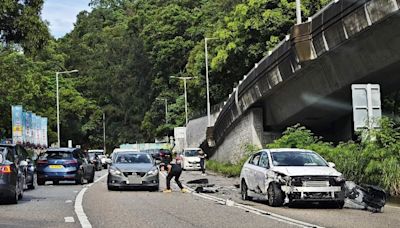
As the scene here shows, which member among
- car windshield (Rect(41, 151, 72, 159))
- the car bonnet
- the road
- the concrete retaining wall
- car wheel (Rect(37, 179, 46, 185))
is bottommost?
the road

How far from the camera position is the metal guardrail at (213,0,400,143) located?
23.8 m

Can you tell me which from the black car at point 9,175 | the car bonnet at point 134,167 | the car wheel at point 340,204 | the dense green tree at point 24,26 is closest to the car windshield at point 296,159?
the car wheel at point 340,204

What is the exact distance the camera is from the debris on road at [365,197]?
16203 mm

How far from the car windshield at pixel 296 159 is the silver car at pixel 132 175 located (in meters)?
6.87

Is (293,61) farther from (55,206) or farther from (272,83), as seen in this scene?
(55,206)

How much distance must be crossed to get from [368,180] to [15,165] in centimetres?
1034

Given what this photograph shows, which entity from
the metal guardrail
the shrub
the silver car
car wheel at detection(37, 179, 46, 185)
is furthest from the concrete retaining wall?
the shrub

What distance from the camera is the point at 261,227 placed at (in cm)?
1292

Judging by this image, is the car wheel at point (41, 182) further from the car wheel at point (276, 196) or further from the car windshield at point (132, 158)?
the car wheel at point (276, 196)

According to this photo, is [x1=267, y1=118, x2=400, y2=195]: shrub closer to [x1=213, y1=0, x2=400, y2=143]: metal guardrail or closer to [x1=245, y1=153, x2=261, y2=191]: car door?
[x1=245, y1=153, x2=261, y2=191]: car door

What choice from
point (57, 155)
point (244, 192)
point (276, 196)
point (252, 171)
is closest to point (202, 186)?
point (244, 192)

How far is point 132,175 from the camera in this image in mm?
24125

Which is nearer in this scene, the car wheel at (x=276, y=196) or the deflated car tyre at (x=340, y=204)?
the deflated car tyre at (x=340, y=204)

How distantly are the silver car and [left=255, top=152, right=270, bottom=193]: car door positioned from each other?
6288 millimetres
